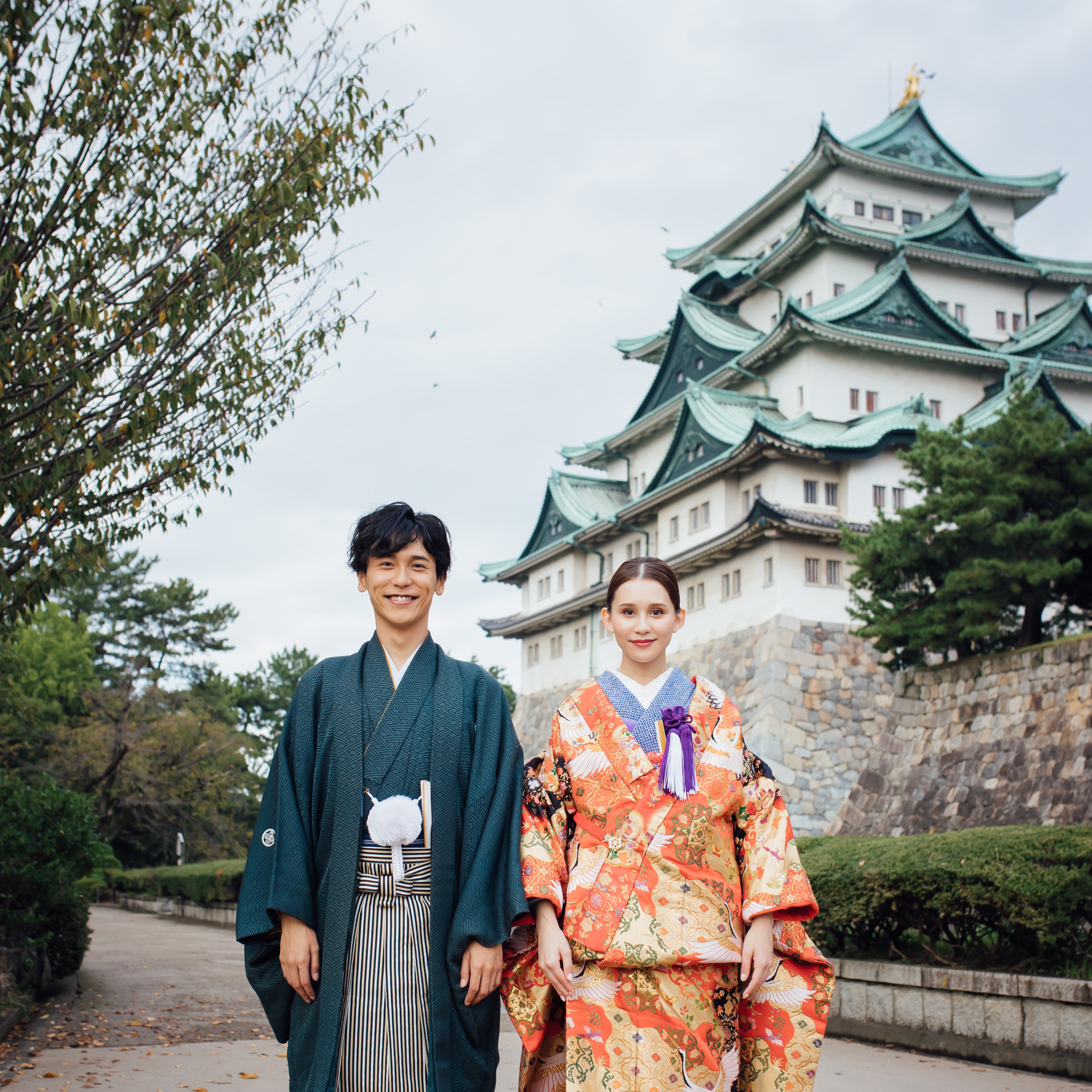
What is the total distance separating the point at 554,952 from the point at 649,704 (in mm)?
723

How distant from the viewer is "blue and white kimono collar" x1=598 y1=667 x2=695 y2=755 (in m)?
3.02

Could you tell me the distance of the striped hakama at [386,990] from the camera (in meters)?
2.70

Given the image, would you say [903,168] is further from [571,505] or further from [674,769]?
[674,769]

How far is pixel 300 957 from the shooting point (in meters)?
2.70

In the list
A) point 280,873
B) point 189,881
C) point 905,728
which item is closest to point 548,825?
point 280,873

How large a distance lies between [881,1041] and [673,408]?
22401 millimetres

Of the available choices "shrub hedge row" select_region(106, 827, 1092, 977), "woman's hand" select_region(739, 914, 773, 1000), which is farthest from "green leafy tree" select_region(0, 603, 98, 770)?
"woman's hand" select_region(739, 914, 773, 1000)

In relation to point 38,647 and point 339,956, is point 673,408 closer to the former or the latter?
point 38,647

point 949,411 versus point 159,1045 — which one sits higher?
point 949,411

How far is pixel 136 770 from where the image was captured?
23672 millimetres

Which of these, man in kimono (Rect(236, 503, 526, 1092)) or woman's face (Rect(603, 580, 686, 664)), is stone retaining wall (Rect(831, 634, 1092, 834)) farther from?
man in kimono (Rect(236, 503, 526, 1092))

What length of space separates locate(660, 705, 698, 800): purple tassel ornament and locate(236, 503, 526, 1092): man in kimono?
41cm

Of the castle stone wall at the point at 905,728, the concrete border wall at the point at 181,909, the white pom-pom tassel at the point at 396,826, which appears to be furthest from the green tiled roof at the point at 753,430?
the white pom-pom tassel at the point at 396,826

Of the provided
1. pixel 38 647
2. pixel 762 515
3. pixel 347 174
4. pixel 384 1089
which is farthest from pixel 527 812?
pixel 38 647
